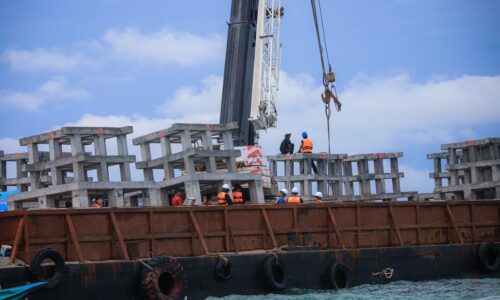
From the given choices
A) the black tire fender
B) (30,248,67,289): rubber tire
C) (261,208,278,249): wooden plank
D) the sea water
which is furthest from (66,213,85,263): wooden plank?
(261,208,278,249): wooden plank

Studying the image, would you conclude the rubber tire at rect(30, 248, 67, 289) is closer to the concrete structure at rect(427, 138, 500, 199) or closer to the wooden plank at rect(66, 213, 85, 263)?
the wooden plank at rect(66, 213, 85, 263)

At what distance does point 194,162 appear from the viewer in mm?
32438

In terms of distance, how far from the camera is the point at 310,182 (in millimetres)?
38125

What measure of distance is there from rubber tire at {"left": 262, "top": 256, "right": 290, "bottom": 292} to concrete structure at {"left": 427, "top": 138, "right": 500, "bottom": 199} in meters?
14.1

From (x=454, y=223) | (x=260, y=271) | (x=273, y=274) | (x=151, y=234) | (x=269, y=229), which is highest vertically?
(x=151, y=234)

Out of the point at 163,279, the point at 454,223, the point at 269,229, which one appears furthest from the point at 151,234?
the point at 454,223

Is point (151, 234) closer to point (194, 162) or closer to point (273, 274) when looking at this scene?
point (273, 274)

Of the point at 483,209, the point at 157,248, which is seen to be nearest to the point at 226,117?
the point at 483,209

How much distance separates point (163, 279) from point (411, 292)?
758cm

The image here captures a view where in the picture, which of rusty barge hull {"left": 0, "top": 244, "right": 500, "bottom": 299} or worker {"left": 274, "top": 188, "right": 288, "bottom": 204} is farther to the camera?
worker {"left": 274, "top": 188, "right": 288, "bottom": 204}

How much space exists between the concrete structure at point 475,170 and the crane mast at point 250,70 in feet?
24.1

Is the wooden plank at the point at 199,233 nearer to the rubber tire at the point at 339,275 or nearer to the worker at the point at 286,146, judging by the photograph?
the rubber tire at the point at 339,275

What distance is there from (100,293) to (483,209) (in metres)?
14.3

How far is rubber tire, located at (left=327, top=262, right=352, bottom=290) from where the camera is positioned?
25.5 meters
